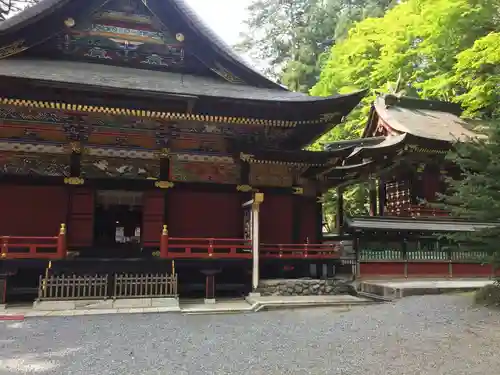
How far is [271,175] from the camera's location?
39.9ft

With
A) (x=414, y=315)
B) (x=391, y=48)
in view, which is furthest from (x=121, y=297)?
(x=391, y=48)

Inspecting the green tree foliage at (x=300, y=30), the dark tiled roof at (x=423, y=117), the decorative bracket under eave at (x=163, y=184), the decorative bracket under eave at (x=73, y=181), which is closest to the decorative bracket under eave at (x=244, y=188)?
the decorative bracket under eave at (x=163, y=184)

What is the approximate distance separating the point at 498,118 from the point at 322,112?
4344 mm

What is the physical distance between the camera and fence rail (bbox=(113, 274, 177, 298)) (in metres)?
9.83

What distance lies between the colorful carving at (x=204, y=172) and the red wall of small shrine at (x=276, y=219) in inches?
47.6

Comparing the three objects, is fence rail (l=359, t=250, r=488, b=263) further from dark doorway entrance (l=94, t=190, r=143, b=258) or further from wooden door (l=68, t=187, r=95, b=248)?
wooden door (l=68, t=187, r=95, b=248)

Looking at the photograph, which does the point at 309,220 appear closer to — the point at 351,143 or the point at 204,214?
the point at 351,143

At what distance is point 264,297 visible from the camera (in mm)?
10195

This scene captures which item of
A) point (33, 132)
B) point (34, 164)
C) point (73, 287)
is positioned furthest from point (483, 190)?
point (33, 132)

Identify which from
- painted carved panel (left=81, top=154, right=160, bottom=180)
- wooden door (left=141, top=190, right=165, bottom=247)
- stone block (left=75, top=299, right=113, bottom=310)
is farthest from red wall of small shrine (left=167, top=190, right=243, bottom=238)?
stone block (left=75, top=299, right=113, bottom=310)

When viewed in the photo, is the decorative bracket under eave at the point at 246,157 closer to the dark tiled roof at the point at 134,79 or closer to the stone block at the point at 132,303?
the dark tiled roof at the point at 134,79

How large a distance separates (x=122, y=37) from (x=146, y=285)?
7.15 m

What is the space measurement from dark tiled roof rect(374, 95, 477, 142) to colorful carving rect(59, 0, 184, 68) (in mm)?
9162

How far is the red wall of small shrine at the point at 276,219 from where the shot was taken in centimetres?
1214
